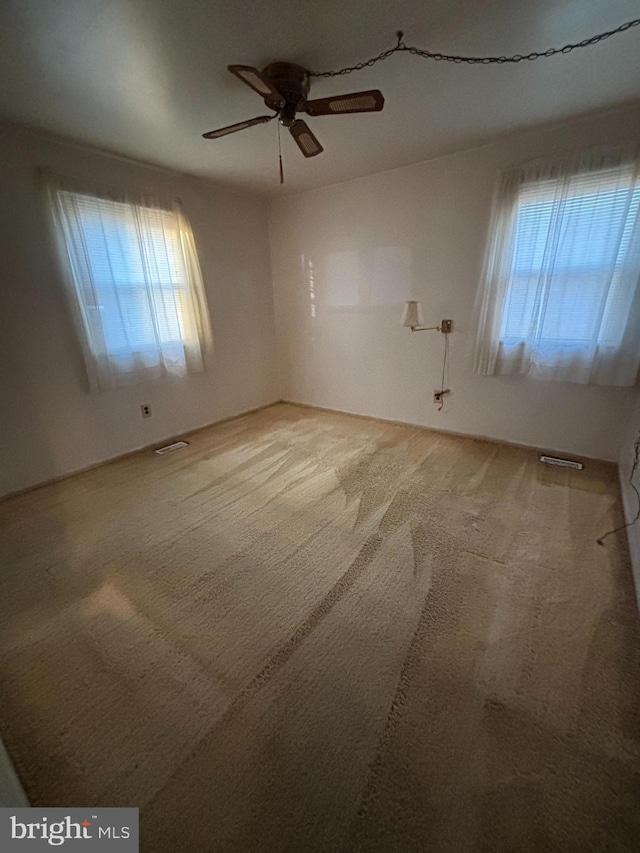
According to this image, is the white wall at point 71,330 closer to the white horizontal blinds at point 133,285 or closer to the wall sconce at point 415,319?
the white horizontal blinds at point 133,285

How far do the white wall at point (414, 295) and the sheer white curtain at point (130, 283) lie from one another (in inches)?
50.7

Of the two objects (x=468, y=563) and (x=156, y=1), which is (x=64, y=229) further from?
(x=468, y=563)

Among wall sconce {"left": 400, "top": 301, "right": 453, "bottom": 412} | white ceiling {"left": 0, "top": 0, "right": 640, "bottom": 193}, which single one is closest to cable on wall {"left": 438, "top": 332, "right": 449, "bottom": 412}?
wall sconce {"left": 400, "top": 301, "right": 453, "bottom": 412}

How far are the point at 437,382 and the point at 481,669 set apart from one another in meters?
2.56

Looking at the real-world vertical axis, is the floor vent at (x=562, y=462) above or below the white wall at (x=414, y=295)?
below

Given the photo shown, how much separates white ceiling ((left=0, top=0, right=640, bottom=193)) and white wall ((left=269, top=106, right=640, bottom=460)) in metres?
0.29

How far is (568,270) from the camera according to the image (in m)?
2.48

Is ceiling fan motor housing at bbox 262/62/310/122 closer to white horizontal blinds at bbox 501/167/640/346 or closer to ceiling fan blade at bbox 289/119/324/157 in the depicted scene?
ceiling fan blade at bbox 289/119/324/157

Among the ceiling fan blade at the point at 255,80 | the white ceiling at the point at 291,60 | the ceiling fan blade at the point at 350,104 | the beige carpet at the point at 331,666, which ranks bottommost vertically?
the beige carpet at the point at 331,666

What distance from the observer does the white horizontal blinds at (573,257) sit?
2283 mm

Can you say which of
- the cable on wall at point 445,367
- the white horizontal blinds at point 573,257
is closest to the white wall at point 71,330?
the cable on wall at point 445,367

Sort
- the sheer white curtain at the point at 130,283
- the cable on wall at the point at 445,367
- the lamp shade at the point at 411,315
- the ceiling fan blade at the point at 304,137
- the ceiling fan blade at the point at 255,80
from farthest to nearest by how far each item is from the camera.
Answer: the cable on wall at the point at 445,367
the lamp shade at the point at 411,315
the sheer white curtain at the point at 130,283
the ceiling fan blade at the point at 304,137
the ceiling fan blade at the point at 255,80

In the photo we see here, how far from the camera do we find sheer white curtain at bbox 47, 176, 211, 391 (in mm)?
2557

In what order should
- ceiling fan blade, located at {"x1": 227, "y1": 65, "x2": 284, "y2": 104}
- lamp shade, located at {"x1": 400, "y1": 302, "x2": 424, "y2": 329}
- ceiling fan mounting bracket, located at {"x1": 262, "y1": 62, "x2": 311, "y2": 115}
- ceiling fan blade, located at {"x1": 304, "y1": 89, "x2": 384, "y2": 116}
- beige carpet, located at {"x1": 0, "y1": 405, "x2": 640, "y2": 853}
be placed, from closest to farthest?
beige carpet, located at {"x1": 0, "y1": 405, "x2": 640, "y2": 853} < ceiling fan blade, located at {"x1": 227, "y1": 65, "x2": 284, "y2": 104} < ceiling fan blade, located at {"x1": 304, "y1": 89, "x2": 384, "y2": 116} < ceiling fan mounting bracket, located at {"x1": 262, "y1": 62, "x2": 311, "y2": 115} < lamp shade, located at {"x1": 400, "y1": 302, "x2": 424, "y2": 329}
